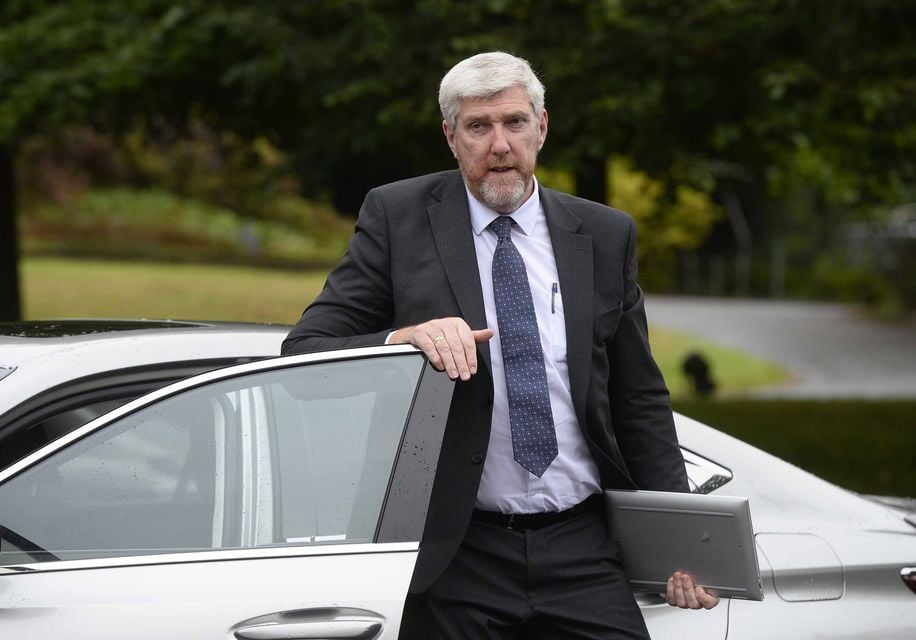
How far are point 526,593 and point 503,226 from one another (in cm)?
75

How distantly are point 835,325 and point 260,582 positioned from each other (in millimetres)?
25425

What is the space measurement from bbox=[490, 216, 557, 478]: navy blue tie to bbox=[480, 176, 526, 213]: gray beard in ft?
0.62

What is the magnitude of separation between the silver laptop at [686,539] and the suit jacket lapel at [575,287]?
232mm

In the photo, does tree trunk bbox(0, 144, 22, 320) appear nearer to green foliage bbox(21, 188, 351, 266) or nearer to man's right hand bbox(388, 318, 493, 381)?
man's right hand bbox(388, 318, 493, 381)

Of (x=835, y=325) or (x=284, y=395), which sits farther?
(x=835, y=325)

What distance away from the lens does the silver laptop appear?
2.55 metres

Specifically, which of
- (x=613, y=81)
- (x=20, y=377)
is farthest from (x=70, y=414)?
(x=613, y=81)

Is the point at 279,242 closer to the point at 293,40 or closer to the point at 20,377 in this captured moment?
the point at 293,40

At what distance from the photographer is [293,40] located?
8062 mm

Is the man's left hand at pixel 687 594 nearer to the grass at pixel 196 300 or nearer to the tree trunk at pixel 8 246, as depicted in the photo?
the tree trunk at pixel 8 246

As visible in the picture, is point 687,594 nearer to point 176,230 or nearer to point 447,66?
point 447,66

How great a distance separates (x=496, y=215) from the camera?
2.73 metres

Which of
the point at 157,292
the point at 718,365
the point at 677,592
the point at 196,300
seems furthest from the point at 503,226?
the point at 157,292

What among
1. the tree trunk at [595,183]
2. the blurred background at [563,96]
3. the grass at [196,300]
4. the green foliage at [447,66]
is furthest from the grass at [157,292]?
the tree trunk at [595,183]
